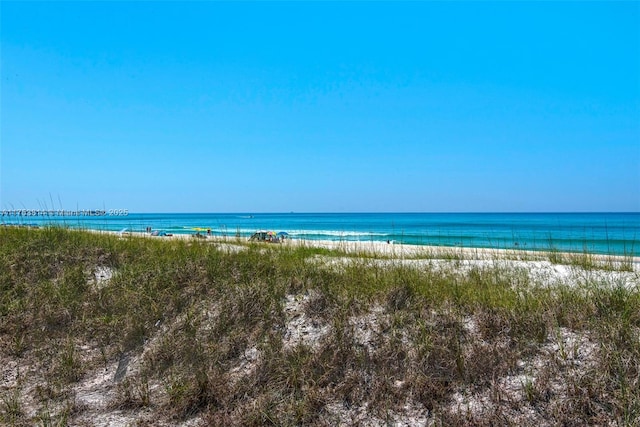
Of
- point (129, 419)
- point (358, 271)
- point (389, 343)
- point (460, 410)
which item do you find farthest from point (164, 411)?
point (358, 271)

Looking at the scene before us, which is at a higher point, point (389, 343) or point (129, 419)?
point (389, 343)

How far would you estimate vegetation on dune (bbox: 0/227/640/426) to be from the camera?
3955mm

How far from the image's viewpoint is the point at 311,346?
468 cm

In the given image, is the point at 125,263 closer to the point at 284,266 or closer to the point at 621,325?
the point at 284,266

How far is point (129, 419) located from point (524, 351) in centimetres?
397

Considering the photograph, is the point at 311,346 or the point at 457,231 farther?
the point at 457,231

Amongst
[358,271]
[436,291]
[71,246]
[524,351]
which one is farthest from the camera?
[71,246]

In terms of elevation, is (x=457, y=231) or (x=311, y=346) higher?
(x=311, y=346)

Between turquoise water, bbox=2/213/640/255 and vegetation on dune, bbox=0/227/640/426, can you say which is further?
turquoise water, bbox=2/213/640/255

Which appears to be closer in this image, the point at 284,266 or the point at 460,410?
the point at 460,410

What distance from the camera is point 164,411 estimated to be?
409 centimetres

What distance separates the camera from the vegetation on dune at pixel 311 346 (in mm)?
3955

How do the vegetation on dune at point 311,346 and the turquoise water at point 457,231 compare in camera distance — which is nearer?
the vegetation on dune at point 311,346

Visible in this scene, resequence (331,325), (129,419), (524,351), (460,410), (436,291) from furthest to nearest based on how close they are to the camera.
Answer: (436,291) < (331,325) < (524,351) < (129,419) < (460,410)
